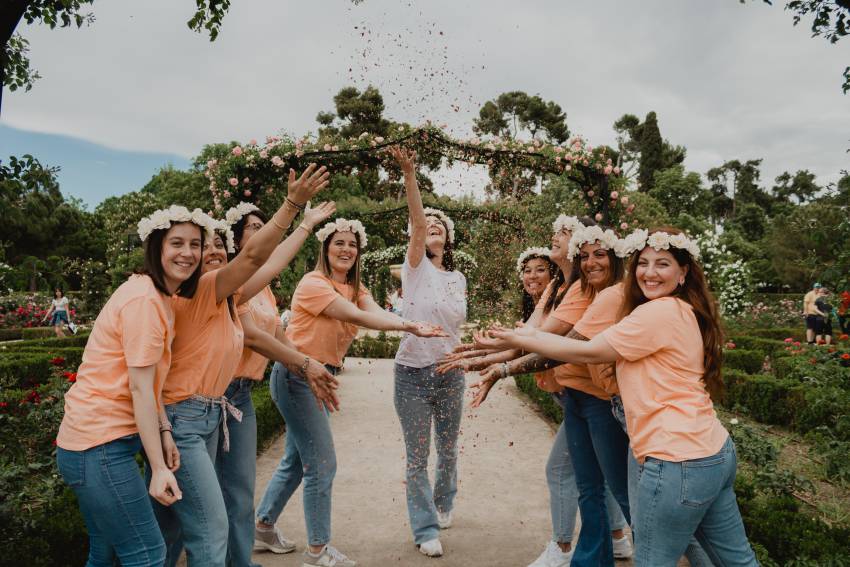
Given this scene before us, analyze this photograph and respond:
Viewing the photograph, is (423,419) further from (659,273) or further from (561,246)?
(659,273)

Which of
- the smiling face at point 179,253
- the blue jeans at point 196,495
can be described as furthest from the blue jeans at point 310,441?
the smiling face at point 179,253

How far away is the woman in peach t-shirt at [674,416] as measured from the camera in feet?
6.57

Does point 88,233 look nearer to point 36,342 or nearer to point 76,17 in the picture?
point 36,342

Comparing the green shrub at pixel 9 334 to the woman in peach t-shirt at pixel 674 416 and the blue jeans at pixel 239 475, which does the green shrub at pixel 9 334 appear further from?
the woman in peach t-shirt at pixel 674 416

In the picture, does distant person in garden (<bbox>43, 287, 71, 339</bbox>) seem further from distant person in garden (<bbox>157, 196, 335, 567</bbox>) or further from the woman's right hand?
the woman's right hand

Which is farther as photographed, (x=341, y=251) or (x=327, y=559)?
(x=341, y=251)

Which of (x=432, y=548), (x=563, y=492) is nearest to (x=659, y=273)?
(x=563, y=492)

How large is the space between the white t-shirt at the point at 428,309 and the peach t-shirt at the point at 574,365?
2.57 ft

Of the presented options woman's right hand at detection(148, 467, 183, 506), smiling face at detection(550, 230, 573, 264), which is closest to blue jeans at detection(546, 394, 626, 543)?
smiling face at detection(550, 230, 573, 264)

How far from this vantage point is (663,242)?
2.26 metres

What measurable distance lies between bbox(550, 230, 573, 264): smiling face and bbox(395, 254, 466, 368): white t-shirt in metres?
0.70

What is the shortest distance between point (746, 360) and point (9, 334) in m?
19.1

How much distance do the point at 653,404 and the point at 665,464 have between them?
0.65 ft

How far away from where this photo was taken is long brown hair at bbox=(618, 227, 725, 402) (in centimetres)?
220
